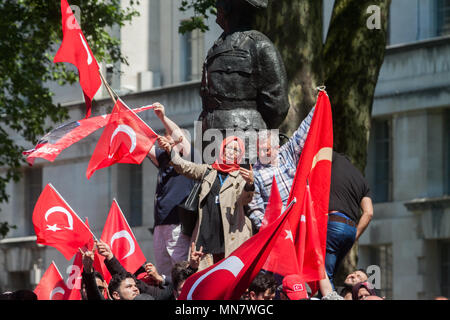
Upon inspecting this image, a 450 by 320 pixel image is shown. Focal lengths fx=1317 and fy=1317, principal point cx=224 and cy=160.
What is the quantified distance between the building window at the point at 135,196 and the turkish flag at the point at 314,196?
27.8 meters

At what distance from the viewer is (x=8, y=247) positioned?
41.5 meters

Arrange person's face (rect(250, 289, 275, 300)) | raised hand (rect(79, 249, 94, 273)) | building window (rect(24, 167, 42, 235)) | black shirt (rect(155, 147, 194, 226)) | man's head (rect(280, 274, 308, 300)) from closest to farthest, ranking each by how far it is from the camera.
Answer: person's face (rect(250, 289, 275, 300)) → man's head (rect(280, 274, 308, 300)) → raised hand (rect(79, 249, 94, 273)) → black shirt (rect(155, 147, 194, 226)) → building window (rect(24, 167, 42, 235))

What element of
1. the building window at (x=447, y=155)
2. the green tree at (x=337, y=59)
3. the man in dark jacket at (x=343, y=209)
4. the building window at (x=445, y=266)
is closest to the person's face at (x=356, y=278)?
the man in dark jacket at (x=343, y=209)

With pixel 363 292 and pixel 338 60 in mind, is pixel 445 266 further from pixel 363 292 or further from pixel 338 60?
pixel 363 292

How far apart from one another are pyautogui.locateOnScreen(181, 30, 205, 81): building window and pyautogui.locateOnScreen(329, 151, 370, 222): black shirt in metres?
25.7

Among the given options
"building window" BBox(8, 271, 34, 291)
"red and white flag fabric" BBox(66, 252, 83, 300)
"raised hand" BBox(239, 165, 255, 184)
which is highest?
"raised hand" BBox(239, 165, 255, 184)

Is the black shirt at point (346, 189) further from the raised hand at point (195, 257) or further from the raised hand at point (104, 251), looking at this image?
the raised hand at point (104, 251)

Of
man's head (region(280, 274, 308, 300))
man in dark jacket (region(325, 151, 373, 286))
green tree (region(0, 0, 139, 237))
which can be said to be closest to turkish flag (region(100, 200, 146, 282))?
man in dark jacket (region(325, 151, 373, 286))

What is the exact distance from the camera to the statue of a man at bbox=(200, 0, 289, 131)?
11531 millimetres

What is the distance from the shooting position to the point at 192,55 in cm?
3825

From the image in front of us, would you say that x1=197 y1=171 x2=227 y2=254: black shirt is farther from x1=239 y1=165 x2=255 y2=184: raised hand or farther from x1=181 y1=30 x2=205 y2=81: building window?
x1=181 y1=30 x2=205 y2=81: building window

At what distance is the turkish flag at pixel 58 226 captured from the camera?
12.2 meters

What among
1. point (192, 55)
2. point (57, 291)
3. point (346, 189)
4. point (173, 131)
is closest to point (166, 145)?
point (173, 131)
